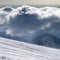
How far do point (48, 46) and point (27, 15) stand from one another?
592 cm

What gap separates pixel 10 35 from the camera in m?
32.1

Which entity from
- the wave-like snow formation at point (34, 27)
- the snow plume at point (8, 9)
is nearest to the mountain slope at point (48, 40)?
the wave-like snow formation at point (34, 27)

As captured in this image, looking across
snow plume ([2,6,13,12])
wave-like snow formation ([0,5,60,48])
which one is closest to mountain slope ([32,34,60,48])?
wave-like snow formation ([0,5,60,48])

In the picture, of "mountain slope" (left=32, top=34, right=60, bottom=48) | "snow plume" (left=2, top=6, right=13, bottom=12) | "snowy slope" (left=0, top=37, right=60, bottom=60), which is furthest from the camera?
"snow plume" (left=2, top=6, right=13, bottom=12)

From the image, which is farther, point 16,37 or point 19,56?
point 16,37

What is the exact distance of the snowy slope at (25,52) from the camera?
82.7ft

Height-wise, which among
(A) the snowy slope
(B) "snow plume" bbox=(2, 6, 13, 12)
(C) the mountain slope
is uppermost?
(B) "snow plume" bbox=(2, 6, 13, 12)

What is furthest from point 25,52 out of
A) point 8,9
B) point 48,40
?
point 8,9

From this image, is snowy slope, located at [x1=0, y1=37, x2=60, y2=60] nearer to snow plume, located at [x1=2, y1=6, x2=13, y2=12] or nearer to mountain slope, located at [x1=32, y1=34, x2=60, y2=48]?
mountain slope, located at [x1=32, y1=34, x2=60, y2=48]

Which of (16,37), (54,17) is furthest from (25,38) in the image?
(54,17)

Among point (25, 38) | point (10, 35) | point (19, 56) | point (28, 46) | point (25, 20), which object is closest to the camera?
point (19, 56)

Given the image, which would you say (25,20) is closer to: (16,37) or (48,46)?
(16,37)

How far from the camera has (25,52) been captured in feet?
90.5

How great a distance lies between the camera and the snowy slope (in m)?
25.2
